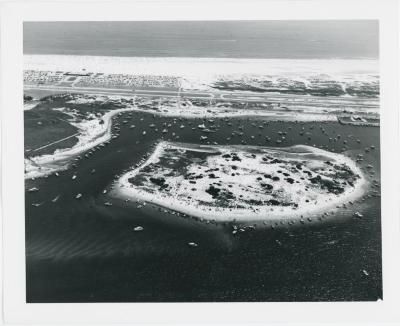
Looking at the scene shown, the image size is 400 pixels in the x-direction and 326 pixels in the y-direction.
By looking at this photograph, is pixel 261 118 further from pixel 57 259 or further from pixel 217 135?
pixel 57 259

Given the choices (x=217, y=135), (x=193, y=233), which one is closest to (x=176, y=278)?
(x=193, y=233)

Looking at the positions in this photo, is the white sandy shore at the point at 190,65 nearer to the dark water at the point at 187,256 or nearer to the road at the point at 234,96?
the road at the point at 234,96

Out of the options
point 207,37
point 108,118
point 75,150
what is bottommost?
point 75,150

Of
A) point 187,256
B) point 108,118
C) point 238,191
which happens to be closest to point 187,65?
point 108,118

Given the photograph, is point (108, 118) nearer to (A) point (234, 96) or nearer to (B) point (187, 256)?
(A) point (234, 96)

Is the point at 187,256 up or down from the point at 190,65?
down
